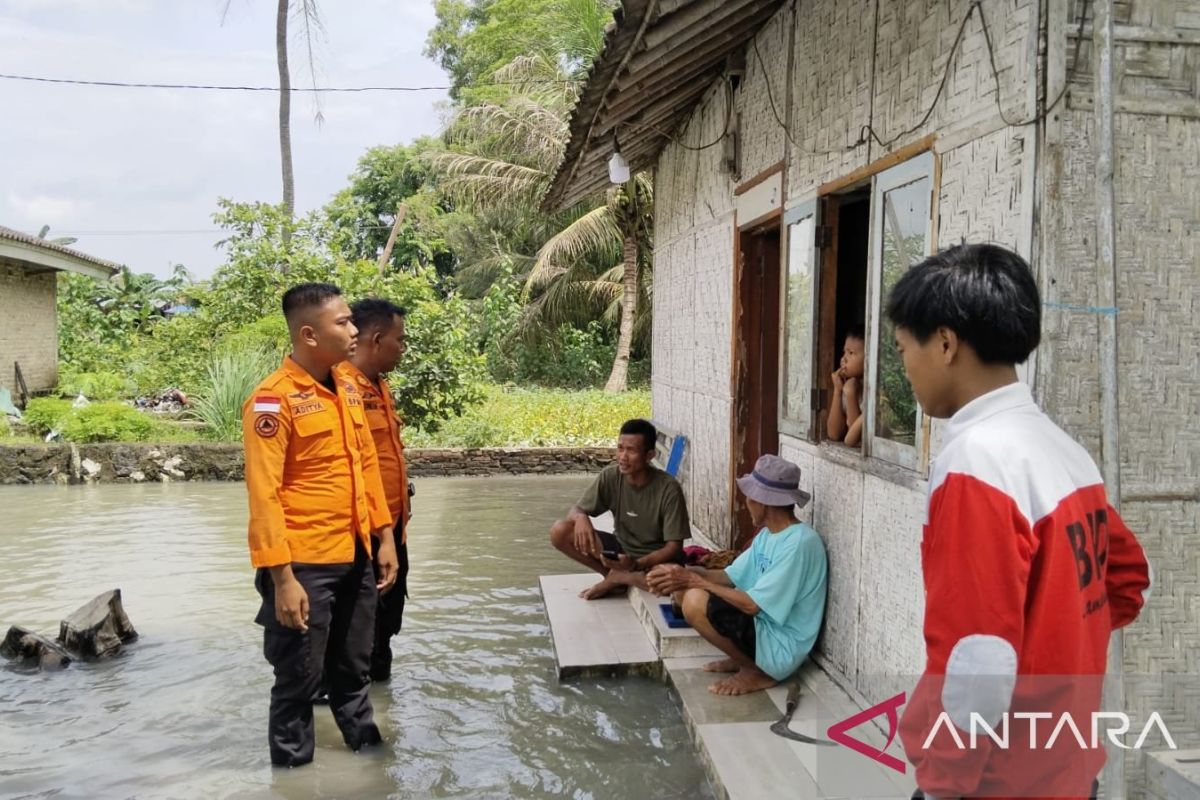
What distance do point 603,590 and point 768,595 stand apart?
81.5 inches

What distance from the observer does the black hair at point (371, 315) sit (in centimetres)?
462

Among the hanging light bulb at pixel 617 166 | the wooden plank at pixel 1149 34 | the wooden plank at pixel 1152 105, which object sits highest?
the hanging light bulb at pixel 617 166

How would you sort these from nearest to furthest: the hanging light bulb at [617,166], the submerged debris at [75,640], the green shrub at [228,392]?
the submerged debris at [75,640], the hanging light bulb at [617,166], the green shrub at [228,392]

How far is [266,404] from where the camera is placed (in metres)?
3.75

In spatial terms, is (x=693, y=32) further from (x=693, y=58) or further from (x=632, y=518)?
(x=632, y=518)

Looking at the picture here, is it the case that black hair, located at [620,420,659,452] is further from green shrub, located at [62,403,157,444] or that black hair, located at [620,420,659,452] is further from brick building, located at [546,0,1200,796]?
green shrub, located at [62,403,157,444]

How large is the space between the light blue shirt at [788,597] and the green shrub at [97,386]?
17736 millimetres

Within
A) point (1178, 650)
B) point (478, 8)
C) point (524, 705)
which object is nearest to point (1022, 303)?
point (1178, 650)

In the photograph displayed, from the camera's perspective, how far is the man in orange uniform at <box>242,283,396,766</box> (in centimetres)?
372

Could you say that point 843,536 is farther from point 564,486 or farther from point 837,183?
point 564,486

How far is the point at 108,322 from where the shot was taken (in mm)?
24219

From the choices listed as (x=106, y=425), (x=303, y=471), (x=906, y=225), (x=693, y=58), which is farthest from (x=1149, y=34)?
(x=106, y=425)

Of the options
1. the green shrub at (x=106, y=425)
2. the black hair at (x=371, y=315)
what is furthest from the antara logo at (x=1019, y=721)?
the green shrub at (x=106, y=425)

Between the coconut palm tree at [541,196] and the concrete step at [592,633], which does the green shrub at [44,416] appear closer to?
the coconut palm tree at [541,196]
